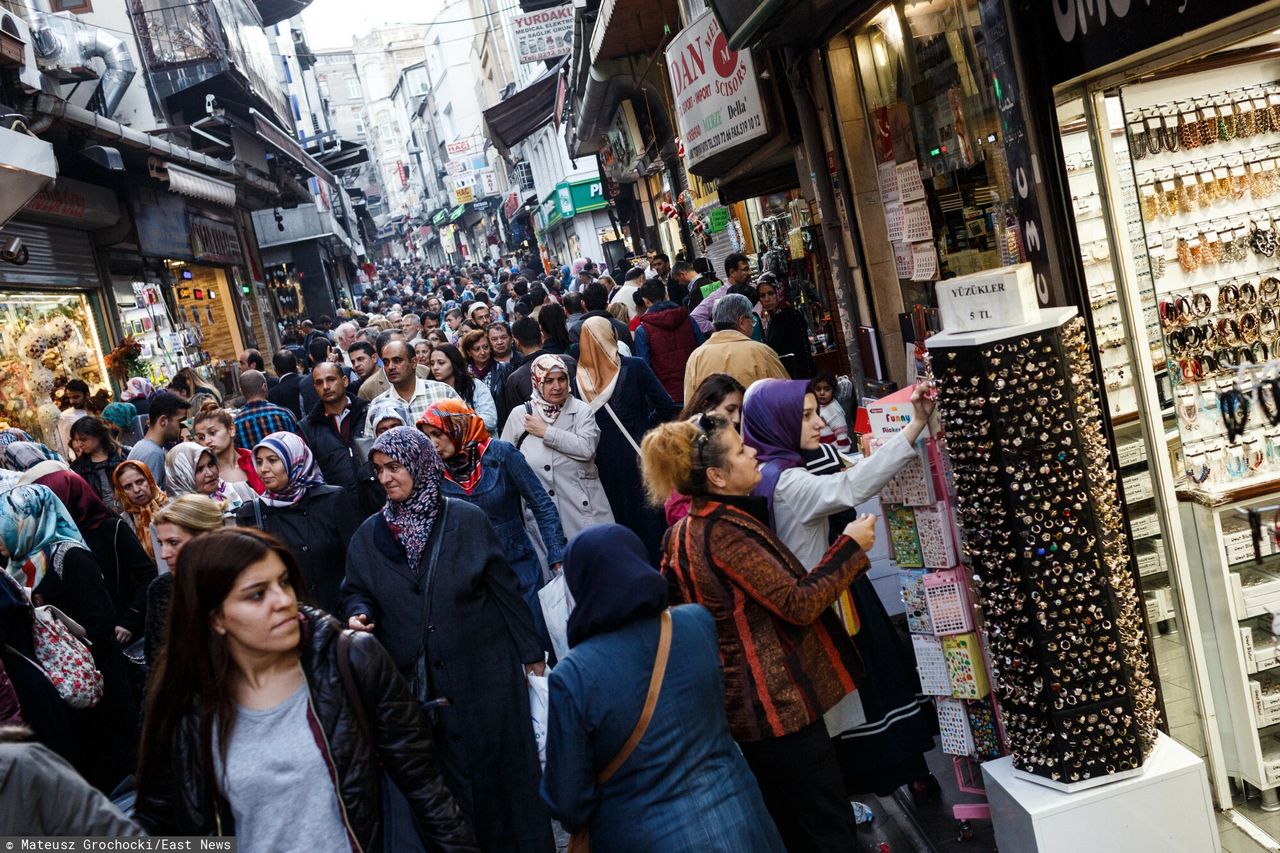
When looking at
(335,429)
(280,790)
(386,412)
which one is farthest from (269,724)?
(335,429)

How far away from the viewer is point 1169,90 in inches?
162

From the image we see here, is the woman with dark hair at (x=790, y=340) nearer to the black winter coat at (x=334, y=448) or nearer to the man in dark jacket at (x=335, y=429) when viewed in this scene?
the man in dark jacket at (x=335, y=429)

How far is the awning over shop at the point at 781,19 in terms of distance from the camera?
18.6ft

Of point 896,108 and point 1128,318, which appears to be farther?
point 896,108

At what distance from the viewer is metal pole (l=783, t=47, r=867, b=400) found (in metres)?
7.42

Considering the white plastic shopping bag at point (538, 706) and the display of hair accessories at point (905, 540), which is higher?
the display of hair accessories at point (905, 540)

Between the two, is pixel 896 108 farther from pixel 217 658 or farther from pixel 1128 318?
pixel 217 658

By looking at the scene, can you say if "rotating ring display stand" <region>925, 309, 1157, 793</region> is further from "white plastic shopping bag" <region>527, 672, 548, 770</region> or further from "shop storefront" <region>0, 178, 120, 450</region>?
"shop storefront" <region>0, 178, 120, 450</region>

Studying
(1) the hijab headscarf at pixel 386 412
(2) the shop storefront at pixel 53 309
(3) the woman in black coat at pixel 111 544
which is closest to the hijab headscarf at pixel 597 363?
(1) the hijab headscarf at pixel 386 412

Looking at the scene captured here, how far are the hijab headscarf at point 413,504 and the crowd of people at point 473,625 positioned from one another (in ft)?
0.03

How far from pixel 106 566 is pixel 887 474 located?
4.27m

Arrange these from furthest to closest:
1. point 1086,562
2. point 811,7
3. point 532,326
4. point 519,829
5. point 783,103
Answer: point 532,326 < point 783,103 < point 811,7 < point 519,829 < point 1086,562

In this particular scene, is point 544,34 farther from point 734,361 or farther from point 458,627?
point 458,627

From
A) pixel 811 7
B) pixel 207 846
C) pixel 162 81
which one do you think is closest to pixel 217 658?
pixel 207 846
